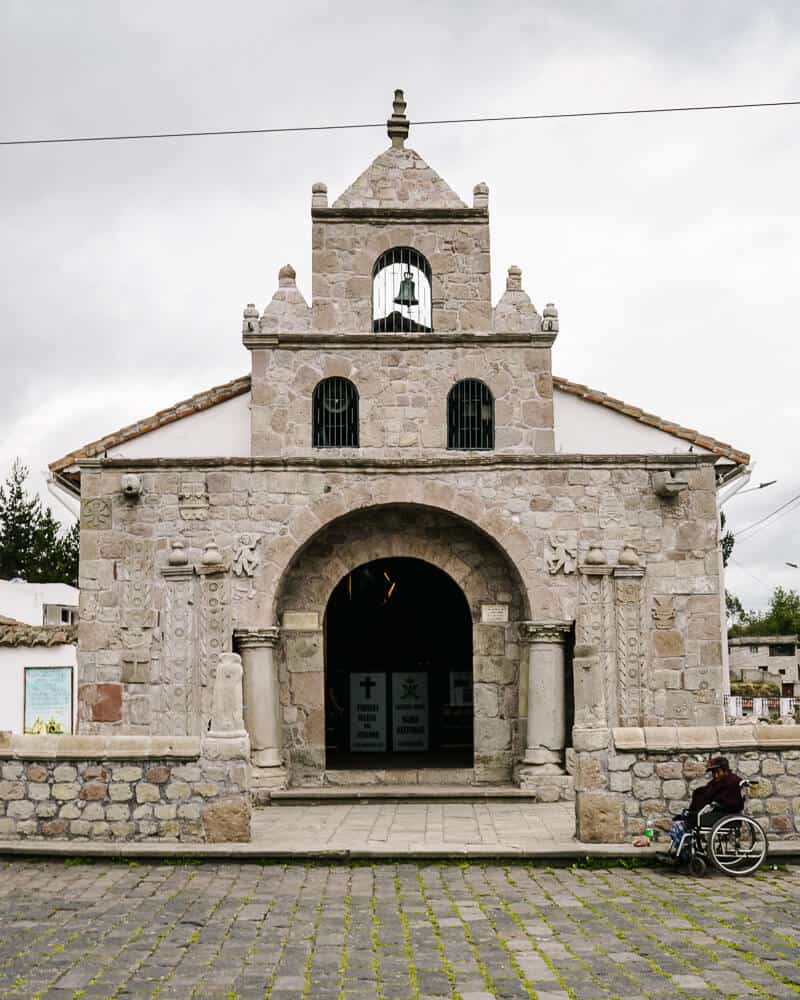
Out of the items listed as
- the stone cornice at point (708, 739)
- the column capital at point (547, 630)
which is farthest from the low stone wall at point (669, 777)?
the column capital at point (547, 630)

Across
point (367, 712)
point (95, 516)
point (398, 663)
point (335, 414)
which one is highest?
point (335, 414)

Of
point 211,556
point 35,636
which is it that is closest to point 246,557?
point 211,556

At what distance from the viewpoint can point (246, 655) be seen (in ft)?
48.0

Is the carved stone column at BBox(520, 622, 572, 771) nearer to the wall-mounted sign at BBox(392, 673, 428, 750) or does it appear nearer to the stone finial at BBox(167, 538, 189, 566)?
the wall-mounted sign at BBox(392, 673, 428, 750)

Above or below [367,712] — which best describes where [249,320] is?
above

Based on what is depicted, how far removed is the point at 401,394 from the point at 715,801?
23.2ft

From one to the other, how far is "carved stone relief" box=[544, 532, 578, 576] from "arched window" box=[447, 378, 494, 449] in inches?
66.6

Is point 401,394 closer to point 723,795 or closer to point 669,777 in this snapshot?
point 669,777

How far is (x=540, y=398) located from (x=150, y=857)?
7.71 metres

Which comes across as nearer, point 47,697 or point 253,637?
point 253,637

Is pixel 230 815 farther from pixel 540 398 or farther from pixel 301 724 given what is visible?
pixel 540 398

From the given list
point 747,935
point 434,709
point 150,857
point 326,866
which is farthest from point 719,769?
point 434,709

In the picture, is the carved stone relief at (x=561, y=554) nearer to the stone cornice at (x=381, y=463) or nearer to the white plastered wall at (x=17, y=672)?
the stone cornice at (x=381, y=463)

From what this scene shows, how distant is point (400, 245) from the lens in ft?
51.1
